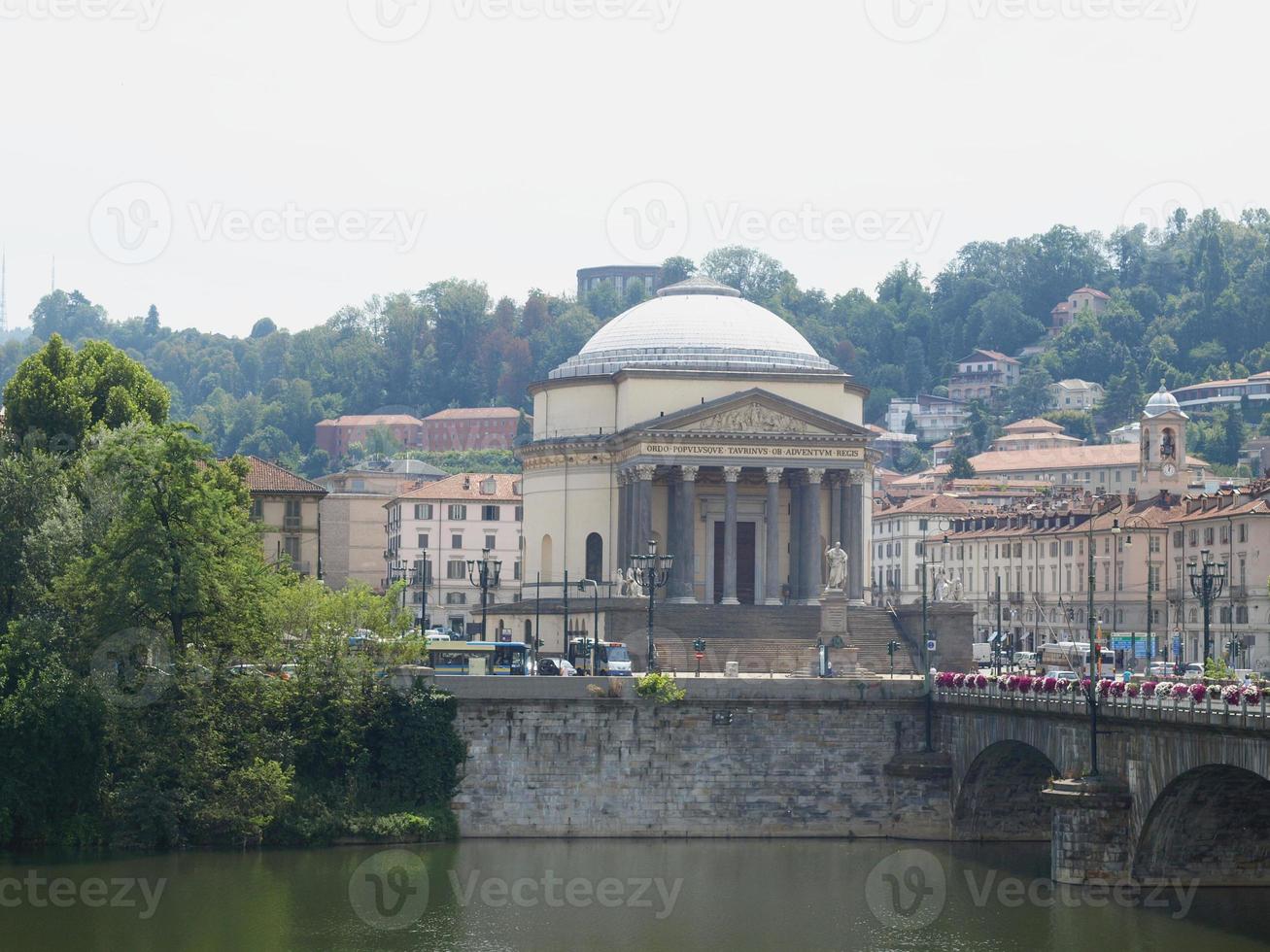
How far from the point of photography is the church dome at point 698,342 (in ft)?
358

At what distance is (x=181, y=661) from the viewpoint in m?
77.9

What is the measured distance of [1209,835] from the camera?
66.0 m

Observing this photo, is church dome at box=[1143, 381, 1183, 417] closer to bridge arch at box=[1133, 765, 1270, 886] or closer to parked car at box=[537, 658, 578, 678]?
parked car at box=[537, 658, 578, 678]

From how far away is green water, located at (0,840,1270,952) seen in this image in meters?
60.5

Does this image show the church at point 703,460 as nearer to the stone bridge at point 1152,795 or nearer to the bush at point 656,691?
the bush at point 656,691

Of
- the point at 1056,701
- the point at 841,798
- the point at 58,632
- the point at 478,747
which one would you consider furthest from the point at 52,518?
the point at 1056,701

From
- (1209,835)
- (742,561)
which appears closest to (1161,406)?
(742,561)

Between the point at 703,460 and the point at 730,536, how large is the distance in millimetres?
3548

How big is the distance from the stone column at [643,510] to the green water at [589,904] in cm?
2887

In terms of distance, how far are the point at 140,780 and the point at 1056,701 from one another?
2895cm

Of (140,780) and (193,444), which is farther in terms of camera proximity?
(193,444)

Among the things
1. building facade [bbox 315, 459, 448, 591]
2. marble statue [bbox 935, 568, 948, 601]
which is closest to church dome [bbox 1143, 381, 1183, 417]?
building facade [bbox 315, 459, 448, 591]

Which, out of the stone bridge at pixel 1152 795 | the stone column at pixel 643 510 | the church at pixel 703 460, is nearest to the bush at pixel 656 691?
the stone bridge at pixel 1152 795

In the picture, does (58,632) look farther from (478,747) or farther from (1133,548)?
(1133,548)
